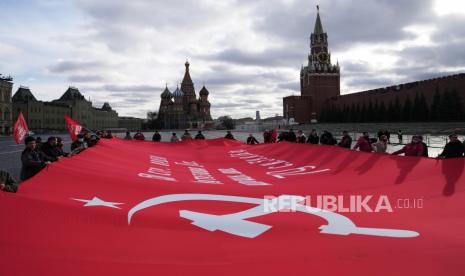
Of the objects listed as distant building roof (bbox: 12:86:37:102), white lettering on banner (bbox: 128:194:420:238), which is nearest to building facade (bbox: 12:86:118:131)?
distant building roof (bbox: 12:86:37:102)

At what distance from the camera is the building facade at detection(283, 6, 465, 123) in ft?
189

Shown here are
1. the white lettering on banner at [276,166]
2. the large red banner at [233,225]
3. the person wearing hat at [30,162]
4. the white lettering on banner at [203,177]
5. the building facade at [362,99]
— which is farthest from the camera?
the building facade at [362,99]

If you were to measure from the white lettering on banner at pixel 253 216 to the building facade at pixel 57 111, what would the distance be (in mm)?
84367

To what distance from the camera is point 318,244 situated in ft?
12.7

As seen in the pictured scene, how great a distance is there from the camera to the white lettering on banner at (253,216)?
4.22 metres

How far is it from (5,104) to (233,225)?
270 ft

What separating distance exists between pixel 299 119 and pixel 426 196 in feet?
359

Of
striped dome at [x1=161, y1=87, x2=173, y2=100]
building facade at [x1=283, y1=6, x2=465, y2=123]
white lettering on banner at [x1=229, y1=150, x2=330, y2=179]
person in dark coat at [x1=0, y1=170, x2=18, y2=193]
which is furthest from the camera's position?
striped dome at [x1=161, y1=87, x2=173, y2=100]

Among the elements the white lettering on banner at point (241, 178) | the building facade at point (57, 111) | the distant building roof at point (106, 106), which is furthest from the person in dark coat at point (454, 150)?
the distant building roof at point (106, 106)

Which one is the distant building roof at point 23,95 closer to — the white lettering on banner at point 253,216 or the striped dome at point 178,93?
the striped dome at point 178,93

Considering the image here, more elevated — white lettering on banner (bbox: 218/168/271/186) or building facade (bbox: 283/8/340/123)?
building facade (bbox: 283/8/340/123)

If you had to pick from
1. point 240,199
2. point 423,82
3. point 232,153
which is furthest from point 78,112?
point 240,199

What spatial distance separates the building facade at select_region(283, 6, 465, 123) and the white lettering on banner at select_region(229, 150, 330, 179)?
160 feet

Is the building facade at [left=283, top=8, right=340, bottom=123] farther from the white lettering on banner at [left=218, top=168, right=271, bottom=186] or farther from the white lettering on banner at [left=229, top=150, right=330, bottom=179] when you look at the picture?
the white lettering on banner at [left=218, top=168, right=271, bottom=186]
